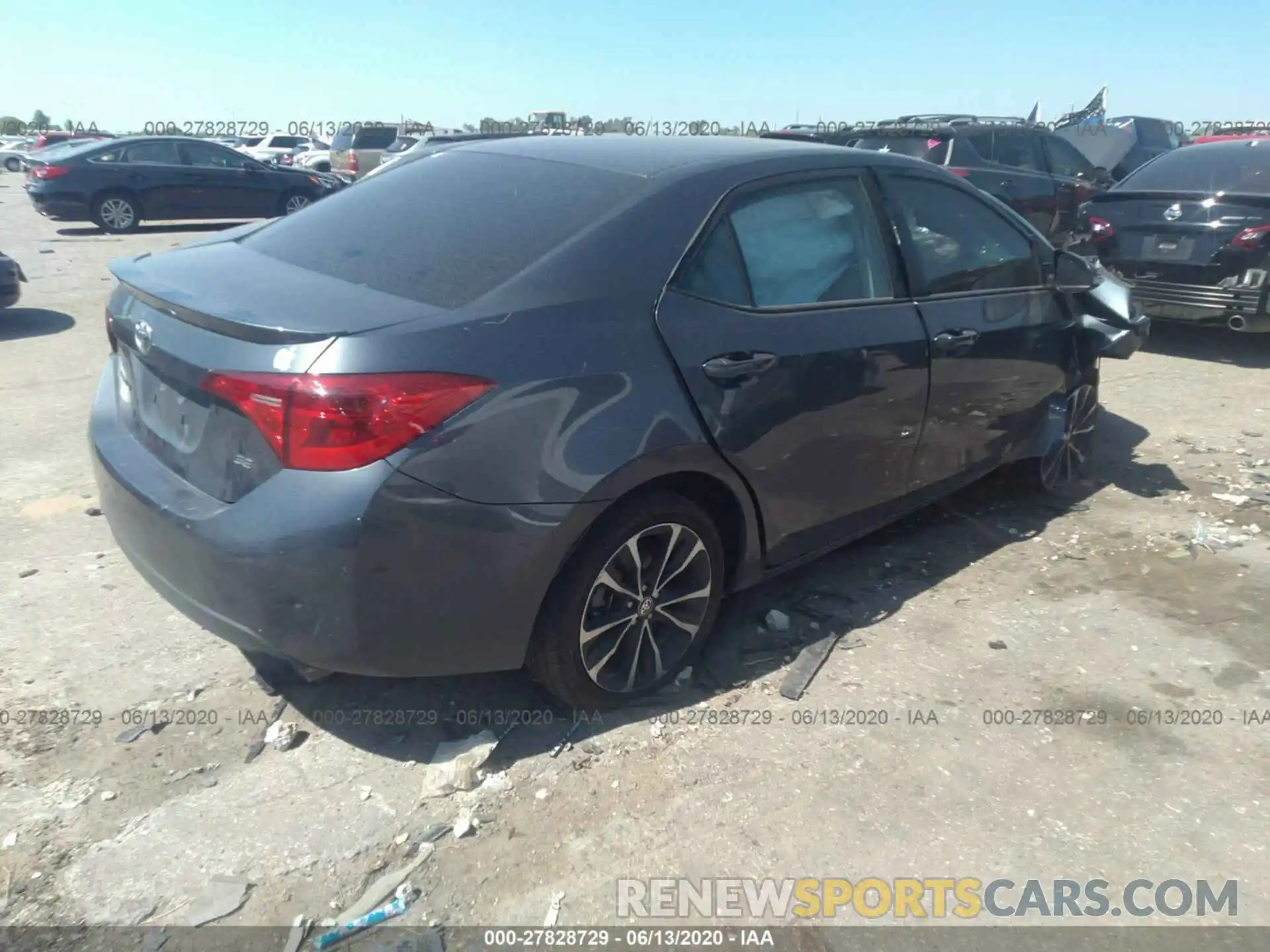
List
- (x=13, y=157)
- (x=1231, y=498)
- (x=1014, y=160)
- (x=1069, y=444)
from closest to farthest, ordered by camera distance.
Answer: (x=1069, y=444) < (x=1231, y=498) < (x=1014, y=160) < (x=13, y=157)

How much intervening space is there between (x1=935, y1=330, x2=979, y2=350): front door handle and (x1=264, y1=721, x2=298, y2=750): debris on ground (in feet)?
8.90

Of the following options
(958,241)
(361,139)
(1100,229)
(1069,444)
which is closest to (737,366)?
(958,241)

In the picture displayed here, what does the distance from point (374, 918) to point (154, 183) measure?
16.8 meters

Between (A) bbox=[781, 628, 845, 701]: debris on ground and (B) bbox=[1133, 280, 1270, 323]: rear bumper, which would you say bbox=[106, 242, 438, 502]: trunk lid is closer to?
(A) bbox=[781, 628, 845, 701]: debris on ground

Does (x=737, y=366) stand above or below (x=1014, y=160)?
below

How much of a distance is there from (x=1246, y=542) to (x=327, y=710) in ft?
13.7

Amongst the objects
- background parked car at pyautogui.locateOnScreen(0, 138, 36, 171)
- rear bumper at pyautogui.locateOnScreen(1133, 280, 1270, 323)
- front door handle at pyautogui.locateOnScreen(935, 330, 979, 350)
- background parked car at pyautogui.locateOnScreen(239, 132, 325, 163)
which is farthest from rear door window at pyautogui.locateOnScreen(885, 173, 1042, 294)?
background parked car at pyautogui.locateOnScreen(0, 138, 36, 171)

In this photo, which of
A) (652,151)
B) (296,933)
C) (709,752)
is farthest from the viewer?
(652,151)

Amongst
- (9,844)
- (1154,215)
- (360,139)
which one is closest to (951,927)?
(9,844)

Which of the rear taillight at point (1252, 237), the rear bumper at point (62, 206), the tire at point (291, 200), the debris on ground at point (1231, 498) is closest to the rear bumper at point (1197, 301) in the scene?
the rear taillight at point (1252, 237)

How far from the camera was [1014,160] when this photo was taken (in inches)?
471

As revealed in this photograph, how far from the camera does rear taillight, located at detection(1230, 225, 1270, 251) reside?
→ 24.7ft

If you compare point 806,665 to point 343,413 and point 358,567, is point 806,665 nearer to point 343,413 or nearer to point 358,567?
point 358,567

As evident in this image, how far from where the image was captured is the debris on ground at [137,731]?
314 cm
